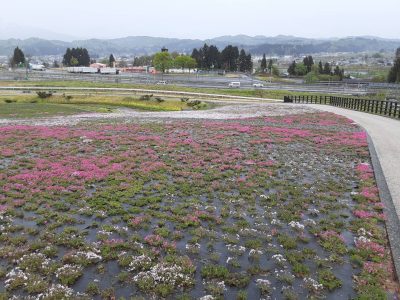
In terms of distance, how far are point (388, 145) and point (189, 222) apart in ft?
61.8

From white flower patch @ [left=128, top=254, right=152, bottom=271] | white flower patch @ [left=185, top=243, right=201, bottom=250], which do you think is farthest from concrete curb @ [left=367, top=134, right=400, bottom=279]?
white flower patch @ [left=128, top=254, right=152, bottom=271]

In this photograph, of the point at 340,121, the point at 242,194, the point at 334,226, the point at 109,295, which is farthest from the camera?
the point at 340,121

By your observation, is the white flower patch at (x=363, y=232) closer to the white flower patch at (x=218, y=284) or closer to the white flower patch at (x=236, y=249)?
the white flower patch at (x=236, y=249)

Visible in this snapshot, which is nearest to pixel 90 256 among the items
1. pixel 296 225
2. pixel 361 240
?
pixel 296 225

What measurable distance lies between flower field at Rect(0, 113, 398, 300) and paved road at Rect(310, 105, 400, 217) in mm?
963

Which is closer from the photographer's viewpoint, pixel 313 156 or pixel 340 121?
pixel 313 156

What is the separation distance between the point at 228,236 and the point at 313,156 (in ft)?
40.8

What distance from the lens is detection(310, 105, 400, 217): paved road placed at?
17000 millimetres

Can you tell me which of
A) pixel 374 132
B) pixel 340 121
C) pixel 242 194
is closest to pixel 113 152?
pixel 242 194

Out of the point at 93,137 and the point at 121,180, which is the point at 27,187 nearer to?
the point at 121,180

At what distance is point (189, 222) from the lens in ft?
42.5

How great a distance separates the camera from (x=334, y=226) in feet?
42.6

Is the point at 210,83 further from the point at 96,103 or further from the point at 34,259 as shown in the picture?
the point at 34,259

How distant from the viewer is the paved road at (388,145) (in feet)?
55.8
